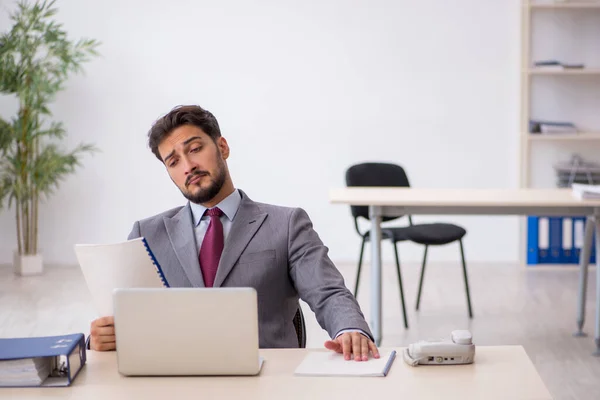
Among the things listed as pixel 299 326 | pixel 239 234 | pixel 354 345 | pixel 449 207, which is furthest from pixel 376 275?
pixel 354 345

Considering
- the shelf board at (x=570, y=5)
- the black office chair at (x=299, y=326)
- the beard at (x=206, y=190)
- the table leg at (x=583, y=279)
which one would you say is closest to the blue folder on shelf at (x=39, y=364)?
the beard at (x=206, y=190)

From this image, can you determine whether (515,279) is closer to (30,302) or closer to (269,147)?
(269,147)

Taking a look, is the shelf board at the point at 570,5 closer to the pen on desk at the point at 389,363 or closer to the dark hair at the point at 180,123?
the dark hair at the point at 180,123

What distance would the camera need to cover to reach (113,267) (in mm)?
1868

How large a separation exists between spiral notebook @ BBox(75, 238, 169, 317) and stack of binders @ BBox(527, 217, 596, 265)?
188 inches

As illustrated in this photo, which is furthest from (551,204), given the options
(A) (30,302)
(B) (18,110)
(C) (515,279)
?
(B) (18,110)

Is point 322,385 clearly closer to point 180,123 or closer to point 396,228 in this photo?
point 180,123

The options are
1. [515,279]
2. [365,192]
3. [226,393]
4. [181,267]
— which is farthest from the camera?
[515,279]

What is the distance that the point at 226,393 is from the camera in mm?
1654

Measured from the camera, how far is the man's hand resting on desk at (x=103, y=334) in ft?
6.39

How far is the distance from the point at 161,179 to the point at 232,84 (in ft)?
2.93

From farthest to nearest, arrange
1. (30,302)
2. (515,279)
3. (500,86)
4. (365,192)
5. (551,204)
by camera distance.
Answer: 1. (500,86)
2. (515,279)
3. (30,302)
4. (365,192)
5. (551,204)

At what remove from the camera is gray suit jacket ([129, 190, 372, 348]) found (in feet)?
7.31

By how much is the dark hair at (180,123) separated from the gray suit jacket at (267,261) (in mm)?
203
